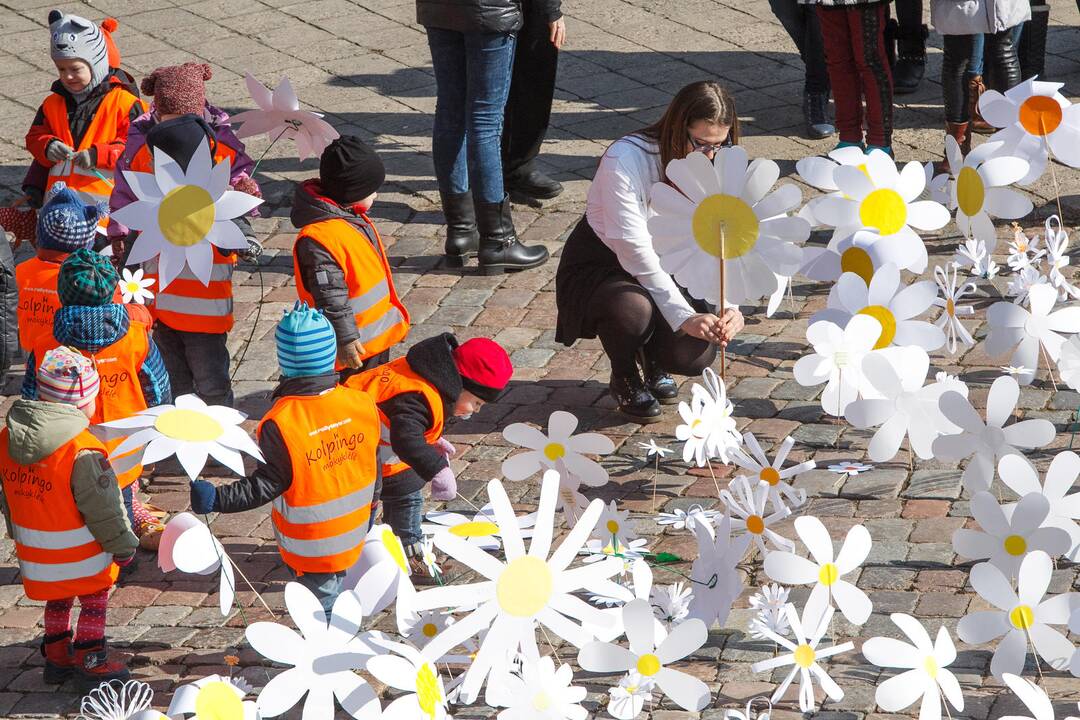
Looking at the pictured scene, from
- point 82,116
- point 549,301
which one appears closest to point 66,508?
point 82,116

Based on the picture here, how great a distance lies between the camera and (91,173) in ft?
19.2

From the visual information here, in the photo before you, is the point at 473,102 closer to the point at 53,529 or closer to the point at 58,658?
the point at 53,529

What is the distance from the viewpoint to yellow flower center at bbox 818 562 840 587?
329 centimetres

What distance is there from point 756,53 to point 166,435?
6.34m

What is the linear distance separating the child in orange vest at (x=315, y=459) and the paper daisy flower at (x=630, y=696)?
902 mm

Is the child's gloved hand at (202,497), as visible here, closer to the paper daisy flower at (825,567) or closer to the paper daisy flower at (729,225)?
the paper daisy flower at (825,567)

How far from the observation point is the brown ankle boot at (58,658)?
3.96m

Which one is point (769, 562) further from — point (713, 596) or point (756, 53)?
point (756, 53)

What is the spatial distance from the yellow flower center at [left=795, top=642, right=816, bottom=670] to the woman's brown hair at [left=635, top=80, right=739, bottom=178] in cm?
191

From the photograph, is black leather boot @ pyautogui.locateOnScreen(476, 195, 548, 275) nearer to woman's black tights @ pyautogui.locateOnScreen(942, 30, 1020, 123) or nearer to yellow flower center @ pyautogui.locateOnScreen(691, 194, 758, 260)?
woman's black tights @ pyautogui.locateOnScreen(942, 30, 1020, 123)

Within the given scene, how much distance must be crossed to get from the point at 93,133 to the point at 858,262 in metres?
3.22

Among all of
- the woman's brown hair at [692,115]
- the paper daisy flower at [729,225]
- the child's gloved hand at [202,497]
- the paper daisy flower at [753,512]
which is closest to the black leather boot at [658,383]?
the woman's brown hair at [692,115]

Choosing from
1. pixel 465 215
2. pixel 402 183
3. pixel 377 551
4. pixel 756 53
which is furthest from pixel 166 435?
pixel 756 53

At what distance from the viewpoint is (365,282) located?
479cm
